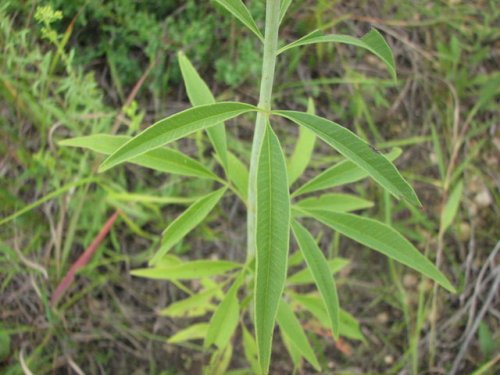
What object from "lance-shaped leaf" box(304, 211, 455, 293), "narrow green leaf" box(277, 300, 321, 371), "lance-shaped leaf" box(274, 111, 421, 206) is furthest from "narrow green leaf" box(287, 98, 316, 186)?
"lance-shaped leaf" box(274, 111, 421, 206)

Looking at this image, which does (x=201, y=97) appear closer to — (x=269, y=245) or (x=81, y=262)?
(x=269, y=245)

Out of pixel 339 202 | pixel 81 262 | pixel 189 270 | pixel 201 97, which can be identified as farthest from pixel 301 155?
pixel 81 262

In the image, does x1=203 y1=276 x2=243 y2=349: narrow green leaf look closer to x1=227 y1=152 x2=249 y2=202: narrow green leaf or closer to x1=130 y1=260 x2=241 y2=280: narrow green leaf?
x1=130 y1=260 x2=241 y2=280: narrow green leaf

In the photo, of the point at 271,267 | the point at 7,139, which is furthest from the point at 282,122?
the point at 271,267

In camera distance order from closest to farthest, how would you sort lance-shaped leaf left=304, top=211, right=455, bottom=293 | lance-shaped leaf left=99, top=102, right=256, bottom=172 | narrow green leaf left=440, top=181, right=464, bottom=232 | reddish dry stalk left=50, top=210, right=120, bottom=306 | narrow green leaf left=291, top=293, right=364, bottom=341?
lance-shaped leaf left=99, top=102, right=256, bottom=172 → lance-shaped leaf left=304, top=211, right=455, bottom=293 → narrow green leaf left=291, top=293, right=364, bottom=341 → reddish dry stalk left=50, top=210, right=120, bottom=306 → narrow green leaf left=440, top=181, right=464, bottom=232

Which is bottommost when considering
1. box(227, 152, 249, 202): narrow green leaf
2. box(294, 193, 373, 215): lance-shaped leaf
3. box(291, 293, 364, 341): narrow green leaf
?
box(291, 293, 364, 341): narrow green leaf

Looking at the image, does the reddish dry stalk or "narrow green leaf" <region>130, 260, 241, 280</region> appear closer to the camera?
"narrow green leaf" <region>130, 260, 241, 280</region>
